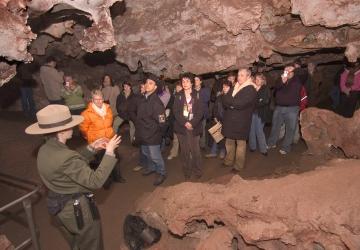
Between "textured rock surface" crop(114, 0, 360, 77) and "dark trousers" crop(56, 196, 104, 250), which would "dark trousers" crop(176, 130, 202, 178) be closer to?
"textured rock surface" crop(114, 0, 360, 77)

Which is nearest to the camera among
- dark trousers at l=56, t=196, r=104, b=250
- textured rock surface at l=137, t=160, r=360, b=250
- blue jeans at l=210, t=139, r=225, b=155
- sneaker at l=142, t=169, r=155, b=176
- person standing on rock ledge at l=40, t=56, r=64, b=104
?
textured rock surface at l=137, t=160, r=360, b=250

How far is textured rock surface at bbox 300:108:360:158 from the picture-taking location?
511cm

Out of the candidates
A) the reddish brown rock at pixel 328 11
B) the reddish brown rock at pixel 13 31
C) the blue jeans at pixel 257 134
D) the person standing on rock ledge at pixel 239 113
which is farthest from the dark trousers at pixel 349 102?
the reddish brown rock at pixel 13 31

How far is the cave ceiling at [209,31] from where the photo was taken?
5703mm

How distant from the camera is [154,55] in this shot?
23.2ft

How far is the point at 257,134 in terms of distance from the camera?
6699 mm

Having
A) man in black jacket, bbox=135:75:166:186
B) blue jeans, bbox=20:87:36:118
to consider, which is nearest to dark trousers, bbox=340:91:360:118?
man in black jacket, bbox=135:75:166:186

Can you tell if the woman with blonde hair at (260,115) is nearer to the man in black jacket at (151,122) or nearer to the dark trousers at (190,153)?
the dark trousers at (190,153)

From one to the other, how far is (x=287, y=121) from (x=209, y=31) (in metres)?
2.35

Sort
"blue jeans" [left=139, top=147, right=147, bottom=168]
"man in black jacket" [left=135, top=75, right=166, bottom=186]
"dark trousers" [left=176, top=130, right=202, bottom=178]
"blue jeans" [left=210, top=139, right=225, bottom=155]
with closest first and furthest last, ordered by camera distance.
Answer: "man in black jacket" [left=135, top=75, right=166, bottom=186] → "dark trousers" [left=176, top=130, right=202, bottom=178] → "blue jeans" [left=139, top=147, right=147, bottom=168] → "blue jeans" [left=210, top=139, right=225, bottom=155]

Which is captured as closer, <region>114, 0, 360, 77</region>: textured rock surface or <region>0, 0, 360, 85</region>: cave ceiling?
<region>0, 0, 360, 85</region>: cave ceiling

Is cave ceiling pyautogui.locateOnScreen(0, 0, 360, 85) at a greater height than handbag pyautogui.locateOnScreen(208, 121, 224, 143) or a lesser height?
greater

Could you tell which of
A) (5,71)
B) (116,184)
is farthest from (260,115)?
(5,71)

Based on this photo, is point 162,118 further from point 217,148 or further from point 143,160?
point 217,148
